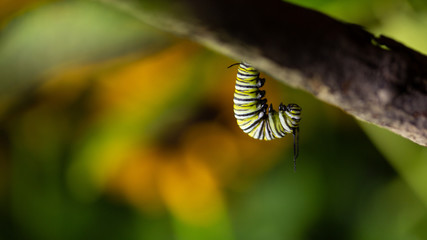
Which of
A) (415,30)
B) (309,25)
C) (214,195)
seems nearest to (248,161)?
(214,195)

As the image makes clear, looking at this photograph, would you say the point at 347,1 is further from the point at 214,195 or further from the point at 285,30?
the point at 285,30

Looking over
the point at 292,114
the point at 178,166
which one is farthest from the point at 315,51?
the point at 178,166

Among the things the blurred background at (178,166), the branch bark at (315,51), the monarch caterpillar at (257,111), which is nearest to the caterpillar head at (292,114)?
the monarch caterpillar at (257,111)

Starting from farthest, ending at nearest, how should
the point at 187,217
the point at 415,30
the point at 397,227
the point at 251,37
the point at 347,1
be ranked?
1. the point at 187,217
2. the point at 397,227
3. the point at 347,1
4. the point at 415,30
5. the point at 251,37

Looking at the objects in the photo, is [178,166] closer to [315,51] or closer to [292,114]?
[292,114]

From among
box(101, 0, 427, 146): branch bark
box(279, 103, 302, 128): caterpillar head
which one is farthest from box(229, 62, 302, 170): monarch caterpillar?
box(101, 0, 427, 146): branch bark
